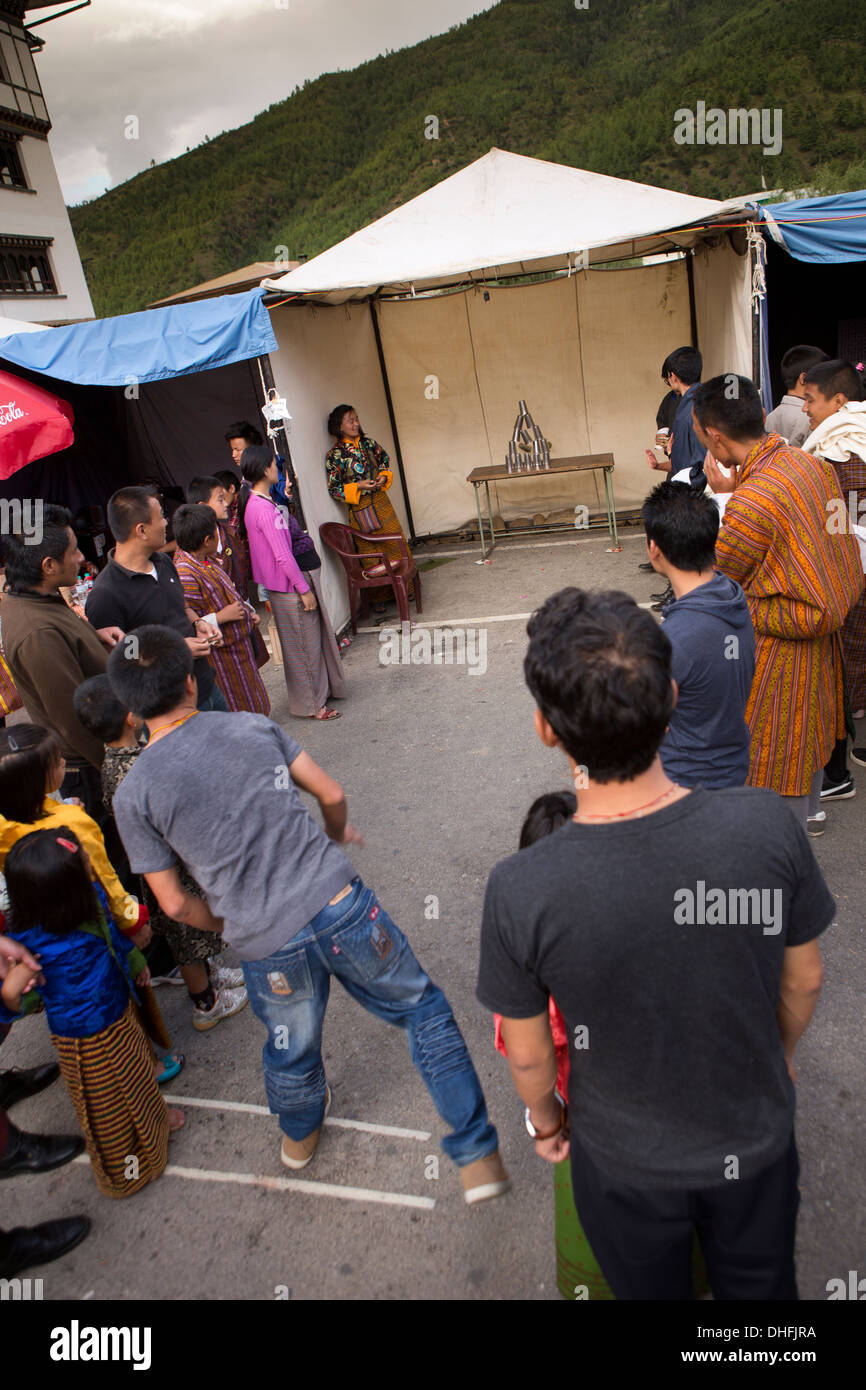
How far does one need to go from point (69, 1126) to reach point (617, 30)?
56.5m

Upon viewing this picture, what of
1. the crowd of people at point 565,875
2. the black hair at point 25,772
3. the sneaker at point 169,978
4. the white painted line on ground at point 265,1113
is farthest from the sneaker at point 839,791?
the black hair at point 25,772

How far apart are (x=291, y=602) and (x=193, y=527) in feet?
3.99

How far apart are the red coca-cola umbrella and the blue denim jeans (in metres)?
4.66

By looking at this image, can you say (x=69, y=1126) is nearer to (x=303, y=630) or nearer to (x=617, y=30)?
(x=303, y=630)

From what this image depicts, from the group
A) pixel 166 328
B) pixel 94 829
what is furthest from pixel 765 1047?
pixel 166 328

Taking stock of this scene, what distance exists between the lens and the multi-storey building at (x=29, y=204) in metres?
21.1

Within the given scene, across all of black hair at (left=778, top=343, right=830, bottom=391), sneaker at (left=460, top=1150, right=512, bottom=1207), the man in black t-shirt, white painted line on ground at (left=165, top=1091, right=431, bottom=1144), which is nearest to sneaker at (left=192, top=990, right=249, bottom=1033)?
white painted line on ground at (left=165, top=1091, right=431, bottom=1144)

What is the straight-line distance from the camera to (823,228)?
5.44 metres

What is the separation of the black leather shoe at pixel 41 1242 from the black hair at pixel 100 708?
142 cm

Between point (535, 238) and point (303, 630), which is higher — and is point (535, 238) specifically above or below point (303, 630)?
above

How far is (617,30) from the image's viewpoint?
4416 centimetres

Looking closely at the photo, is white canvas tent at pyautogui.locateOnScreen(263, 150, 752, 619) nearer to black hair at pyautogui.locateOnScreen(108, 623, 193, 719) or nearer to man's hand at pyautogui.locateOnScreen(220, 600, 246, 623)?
man's hand at pyautogui.locateOnScreen(220, 600, 246, 623)

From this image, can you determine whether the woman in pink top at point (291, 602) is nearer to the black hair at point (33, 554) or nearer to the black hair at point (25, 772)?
the black hair at point (33, 554)

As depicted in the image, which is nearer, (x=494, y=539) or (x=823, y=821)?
(x=823, y=821)
